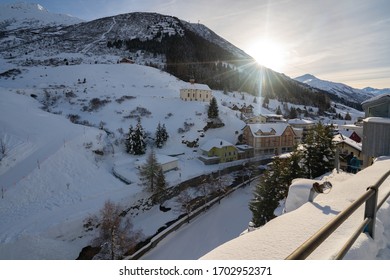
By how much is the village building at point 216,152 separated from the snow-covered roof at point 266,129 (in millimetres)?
6386

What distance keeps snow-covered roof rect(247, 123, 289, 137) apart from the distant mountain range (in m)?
47.1

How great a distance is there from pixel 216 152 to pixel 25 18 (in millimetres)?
184126

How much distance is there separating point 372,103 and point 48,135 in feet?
108

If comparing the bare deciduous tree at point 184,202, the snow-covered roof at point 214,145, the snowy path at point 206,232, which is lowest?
the snowy path at point 206,232

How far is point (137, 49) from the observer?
107 meters

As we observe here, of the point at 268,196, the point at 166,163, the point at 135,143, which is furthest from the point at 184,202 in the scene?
the point at 135,143

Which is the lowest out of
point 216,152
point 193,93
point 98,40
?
point 216,152

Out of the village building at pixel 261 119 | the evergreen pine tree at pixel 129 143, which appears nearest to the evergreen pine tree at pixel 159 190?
the evergreen pine tree at pixel 129 143

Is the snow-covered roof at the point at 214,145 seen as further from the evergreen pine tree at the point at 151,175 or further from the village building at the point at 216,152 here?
the evergreen pine tree at the point at 151,175

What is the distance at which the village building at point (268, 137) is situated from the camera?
1650 inches

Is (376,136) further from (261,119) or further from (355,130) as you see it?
(261,119)

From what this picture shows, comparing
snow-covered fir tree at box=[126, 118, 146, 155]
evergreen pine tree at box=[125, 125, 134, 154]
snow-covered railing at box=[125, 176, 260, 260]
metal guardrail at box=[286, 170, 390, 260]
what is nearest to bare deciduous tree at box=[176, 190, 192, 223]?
snow-covered railing at box=[125, 176, 260, 260]

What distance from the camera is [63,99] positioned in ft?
154

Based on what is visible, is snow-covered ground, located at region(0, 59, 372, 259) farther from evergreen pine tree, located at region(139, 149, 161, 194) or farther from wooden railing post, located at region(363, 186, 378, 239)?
wooden railing post, located at region(363, 186, 378, 239)
